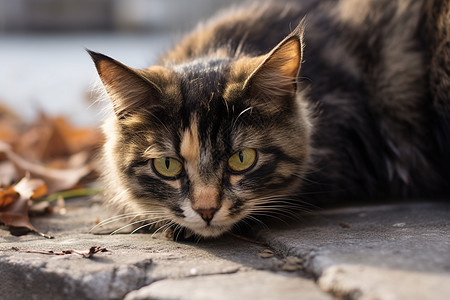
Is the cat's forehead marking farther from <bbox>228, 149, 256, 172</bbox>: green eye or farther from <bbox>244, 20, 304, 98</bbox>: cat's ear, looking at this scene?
<bbox>244, 20, 304, 98</bbox>: cat's ear

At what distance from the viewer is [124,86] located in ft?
5.06

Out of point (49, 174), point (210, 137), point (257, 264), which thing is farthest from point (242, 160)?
point (49, 174)

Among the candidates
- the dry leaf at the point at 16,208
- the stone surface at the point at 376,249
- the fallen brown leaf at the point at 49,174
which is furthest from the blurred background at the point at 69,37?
the stone surface at the point at 376,249

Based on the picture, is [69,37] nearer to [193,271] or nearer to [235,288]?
[193,271]

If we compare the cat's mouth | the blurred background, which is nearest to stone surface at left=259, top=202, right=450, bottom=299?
the cat's mouth

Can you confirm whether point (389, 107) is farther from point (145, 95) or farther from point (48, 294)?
point (48, 294)

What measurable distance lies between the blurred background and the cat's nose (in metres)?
2.90

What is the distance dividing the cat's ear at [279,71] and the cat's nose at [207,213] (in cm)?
39

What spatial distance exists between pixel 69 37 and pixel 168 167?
580 centimetres

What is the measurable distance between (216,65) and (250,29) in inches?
18.4

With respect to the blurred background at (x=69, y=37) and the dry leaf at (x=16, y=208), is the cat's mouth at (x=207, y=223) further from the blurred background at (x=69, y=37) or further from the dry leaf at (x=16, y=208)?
the blurred background at (x=69, y=37)

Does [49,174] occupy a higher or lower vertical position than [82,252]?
higher

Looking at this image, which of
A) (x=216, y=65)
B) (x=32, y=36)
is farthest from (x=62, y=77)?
(x=216, y=65)

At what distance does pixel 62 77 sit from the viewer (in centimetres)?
468
